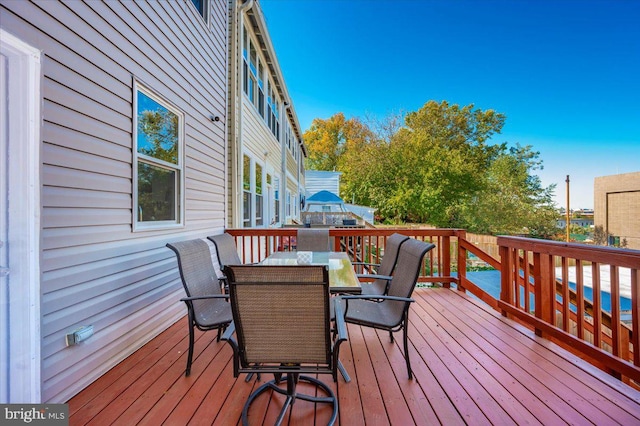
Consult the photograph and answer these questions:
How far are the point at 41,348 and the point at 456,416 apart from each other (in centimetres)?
253

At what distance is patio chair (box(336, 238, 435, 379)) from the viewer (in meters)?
2.12

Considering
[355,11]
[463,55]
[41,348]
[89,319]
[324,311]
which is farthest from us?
[463,55]

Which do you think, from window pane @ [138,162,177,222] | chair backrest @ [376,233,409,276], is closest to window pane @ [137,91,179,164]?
window pane @ [138,162,177,222]

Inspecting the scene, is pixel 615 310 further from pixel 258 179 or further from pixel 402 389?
pixel 258 179

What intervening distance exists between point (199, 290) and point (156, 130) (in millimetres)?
1758

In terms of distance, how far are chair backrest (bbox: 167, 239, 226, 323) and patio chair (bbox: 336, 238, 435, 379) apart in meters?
1.22

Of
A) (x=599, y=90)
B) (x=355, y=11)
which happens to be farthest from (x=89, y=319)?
(x=599, y=90)

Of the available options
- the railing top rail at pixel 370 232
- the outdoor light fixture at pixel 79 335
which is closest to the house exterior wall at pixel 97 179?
the outdoor light fixture at pixel 79 335

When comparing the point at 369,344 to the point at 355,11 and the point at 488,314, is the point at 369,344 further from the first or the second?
the point at 355,11

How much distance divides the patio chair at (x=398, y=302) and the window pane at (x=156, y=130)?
242 centimetres

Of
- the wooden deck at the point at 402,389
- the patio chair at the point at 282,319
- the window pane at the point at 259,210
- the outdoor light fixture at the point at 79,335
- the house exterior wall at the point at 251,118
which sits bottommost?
the wooden deck at the point at 402,389

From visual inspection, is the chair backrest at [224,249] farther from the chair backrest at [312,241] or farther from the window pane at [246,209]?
the window pane at [246,209]

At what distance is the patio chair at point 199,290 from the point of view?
2.18 m

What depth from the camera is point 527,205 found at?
22188mm
